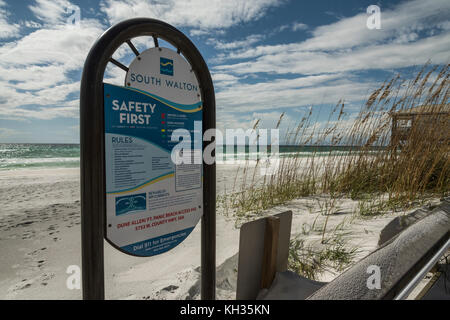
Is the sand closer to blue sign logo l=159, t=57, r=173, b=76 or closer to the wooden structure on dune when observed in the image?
the wooden structure on dune

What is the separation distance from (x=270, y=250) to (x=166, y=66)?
1.06 metres

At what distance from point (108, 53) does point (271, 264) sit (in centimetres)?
127

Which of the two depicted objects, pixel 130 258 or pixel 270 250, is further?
pixel 130 258

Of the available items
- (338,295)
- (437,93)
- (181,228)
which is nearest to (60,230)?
(181,228)

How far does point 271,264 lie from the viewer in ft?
4.94

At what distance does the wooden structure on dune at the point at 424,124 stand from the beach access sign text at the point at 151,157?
11.0 ft

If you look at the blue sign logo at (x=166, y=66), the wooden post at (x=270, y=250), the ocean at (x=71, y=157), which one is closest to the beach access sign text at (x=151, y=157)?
the blue sign logo at (x=166, y=66)

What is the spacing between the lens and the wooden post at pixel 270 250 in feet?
4.81

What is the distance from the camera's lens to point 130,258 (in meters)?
2.54

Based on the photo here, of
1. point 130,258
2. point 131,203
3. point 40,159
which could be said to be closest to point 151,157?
point 131,203

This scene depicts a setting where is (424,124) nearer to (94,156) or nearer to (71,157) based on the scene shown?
(94,156)

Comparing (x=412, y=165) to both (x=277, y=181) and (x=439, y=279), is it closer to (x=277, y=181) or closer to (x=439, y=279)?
(x=277, y=181)

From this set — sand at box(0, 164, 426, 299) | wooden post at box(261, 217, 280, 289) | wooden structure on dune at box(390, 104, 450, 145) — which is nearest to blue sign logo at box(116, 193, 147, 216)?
wooden post at box(261, 217, 280, 289)

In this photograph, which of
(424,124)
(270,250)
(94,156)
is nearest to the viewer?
(94,156)
